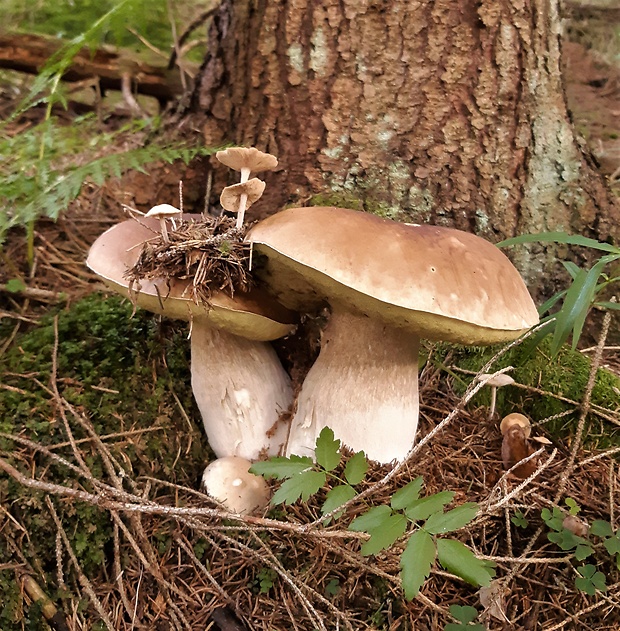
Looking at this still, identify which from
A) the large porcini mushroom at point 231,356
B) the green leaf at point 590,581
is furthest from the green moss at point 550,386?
the large porcini mushroom at point 231,356

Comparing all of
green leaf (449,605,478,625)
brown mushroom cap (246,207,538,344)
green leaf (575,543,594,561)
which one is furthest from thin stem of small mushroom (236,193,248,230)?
green leaf (575,543,594,561)

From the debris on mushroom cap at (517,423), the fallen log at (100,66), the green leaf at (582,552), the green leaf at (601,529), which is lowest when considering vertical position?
the green leaf at (582,552)

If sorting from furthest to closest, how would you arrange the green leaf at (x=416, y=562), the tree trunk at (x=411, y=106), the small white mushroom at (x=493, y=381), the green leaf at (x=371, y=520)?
the tree trunk at (x=411, y=106)
the small white mushroom at (x=493, y=381)
the green leaf at (x=371, y=520)
the green leaf at (x=416, y=562)

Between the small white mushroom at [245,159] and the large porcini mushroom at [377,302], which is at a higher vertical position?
the small white mushroom at [245,159]

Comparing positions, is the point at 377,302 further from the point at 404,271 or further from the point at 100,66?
the point at 100,66

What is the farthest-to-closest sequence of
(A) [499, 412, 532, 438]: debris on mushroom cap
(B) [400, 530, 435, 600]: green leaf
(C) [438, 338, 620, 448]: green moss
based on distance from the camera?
(C) [438, 338, 620, 448]: green moss
(A) [499, 412, 532, 438]: debris on mushroom cap
(B) [400, 530, 435, 600]: green leaf

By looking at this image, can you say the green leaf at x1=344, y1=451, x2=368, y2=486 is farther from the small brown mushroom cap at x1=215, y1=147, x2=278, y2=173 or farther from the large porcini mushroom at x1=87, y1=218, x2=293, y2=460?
the small brown mushroom cap at x1=215, y1=147, x2=278, y2=173

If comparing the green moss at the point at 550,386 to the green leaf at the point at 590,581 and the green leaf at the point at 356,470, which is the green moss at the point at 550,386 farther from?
the green leaf at the point at 356,470
